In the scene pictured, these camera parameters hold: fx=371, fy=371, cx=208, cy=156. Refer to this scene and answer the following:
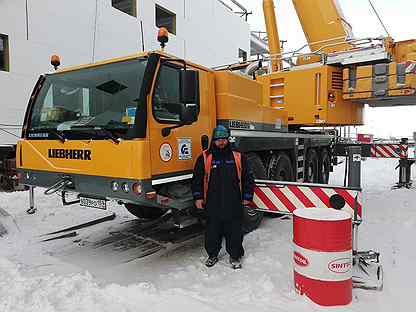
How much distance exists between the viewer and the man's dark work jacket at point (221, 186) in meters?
4.02

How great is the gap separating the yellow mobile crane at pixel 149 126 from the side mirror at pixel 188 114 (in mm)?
16

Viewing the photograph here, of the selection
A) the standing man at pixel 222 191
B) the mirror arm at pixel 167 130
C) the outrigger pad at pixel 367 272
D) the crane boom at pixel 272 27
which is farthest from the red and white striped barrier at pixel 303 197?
the crane boom at pixel 272 27

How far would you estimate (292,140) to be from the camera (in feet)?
22.1

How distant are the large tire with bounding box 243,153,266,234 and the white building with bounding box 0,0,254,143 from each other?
237 centimetres

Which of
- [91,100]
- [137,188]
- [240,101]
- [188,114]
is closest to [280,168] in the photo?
[240,101]

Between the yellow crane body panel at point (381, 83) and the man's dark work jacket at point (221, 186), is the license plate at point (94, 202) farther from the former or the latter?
the yellow crane body panel at point (381, 83)

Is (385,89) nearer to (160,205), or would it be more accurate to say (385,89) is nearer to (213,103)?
(213,103)

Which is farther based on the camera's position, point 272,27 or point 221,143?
point 272,27

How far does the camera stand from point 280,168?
635 cm

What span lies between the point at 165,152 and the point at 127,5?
34.9 feet

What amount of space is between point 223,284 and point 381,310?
55.3 inches

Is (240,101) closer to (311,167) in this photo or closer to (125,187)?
(125,187)

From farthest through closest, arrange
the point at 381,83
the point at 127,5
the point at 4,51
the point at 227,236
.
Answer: the point at 127,5
the point at 4,51
the point at 381,83
the point at 227,236

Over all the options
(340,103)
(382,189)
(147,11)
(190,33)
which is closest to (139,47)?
(147,11)
